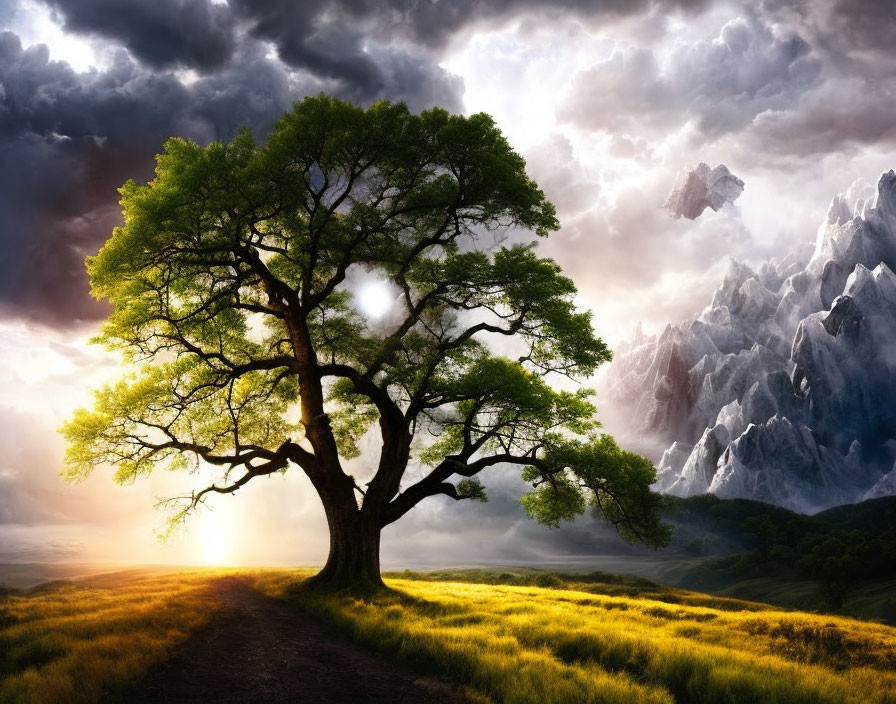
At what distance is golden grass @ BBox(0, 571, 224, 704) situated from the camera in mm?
8133

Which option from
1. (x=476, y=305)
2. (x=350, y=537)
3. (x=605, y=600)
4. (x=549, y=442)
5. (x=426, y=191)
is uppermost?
(x=426, y=191)

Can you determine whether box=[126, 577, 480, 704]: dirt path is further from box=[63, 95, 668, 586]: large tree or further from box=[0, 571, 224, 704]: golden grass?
box=[63, 95, 668, 586]: large tree

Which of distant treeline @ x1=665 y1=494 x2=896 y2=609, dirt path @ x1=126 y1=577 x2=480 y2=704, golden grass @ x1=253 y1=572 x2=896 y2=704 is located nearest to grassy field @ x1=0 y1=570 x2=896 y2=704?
golden grass @ x1=253 y1=572 x2=896 y2=704

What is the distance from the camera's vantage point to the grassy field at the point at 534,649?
8367mm

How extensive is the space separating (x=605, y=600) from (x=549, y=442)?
256 inches

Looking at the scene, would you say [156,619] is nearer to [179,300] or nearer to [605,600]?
[179,300]

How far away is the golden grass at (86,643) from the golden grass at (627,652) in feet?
14.4

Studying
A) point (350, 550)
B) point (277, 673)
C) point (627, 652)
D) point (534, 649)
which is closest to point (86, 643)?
point (277, 673)

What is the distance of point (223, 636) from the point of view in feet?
42.0

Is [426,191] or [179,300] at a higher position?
[426,191]

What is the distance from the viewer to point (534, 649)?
11211mm

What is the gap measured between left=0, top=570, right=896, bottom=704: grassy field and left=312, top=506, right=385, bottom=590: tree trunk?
13.1 feet

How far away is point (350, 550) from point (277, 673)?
516 inches

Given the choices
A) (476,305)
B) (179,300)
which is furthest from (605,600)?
(179,300)
